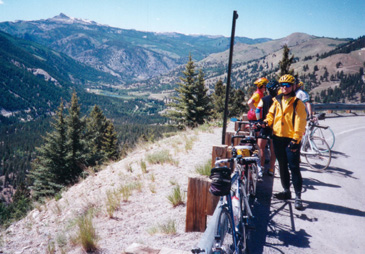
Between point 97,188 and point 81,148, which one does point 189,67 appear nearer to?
point 81,148

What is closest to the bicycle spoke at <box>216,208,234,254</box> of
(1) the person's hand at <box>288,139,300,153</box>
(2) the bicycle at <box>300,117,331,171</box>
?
(1) the person's hand at <box>288,139,300,153</box>

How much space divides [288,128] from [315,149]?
325 cm

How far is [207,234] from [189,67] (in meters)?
26.4

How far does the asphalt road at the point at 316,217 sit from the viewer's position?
329 centimetres

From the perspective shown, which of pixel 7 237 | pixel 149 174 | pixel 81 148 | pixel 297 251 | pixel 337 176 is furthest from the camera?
pixel 81 148

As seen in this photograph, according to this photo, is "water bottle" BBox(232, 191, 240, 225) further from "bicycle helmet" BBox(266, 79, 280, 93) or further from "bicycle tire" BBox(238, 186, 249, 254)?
"bicycle helmet" BBox(266, 79, 280, 93)

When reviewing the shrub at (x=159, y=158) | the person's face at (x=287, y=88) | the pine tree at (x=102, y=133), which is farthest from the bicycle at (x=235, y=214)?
the pine tree at (x=102, y=133)

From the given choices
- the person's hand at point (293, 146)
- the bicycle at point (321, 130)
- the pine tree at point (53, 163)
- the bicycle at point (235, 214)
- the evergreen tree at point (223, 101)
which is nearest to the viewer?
the bicycle at point (235, 214)

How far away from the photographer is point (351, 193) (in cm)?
509

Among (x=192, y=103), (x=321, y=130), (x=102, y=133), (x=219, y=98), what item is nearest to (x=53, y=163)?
(x=192, y=103)

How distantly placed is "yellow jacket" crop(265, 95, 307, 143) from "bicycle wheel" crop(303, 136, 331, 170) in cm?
311

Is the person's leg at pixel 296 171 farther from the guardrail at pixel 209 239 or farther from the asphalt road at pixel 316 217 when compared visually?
the guardrail at pixel 209 239

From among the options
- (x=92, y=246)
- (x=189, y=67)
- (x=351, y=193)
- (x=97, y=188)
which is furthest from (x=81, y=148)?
(x=351, y=193)

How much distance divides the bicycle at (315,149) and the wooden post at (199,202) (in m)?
4.75
